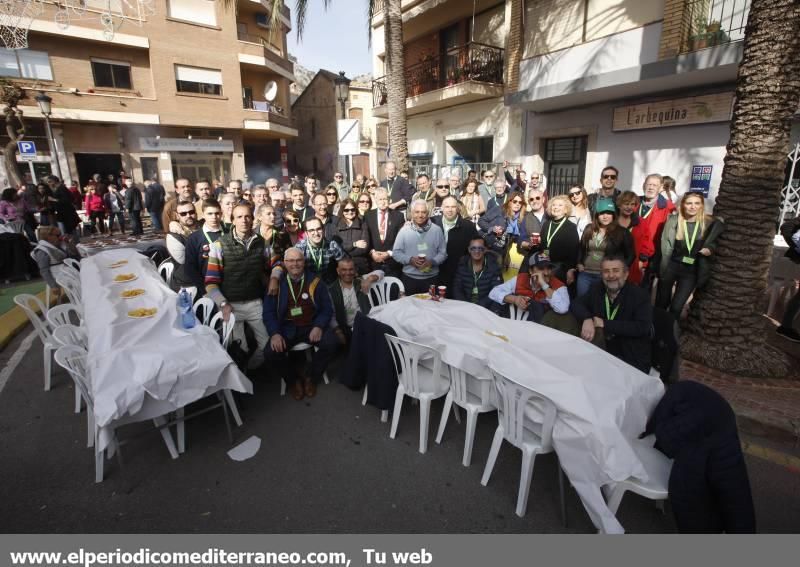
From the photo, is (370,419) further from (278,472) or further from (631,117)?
(631,117)

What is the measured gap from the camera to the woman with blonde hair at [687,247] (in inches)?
173

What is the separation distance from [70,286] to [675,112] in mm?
11864

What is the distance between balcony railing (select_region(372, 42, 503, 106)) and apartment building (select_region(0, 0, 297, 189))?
5.88 m

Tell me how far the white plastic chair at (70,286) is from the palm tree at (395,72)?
6835mm

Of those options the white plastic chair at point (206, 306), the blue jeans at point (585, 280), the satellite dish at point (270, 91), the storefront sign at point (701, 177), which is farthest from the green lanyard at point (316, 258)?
the satellite dish at point (270, 91)

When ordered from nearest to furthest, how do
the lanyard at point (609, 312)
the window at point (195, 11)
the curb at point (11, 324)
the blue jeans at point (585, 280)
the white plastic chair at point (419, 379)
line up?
the white plastic chair at point (419, 379)
the lanyard at point (609, 312)
the blue jeans at point (585, 280)
the curb at point (11, 324)
the window at point (195, 11)

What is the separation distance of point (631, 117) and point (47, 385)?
1194 centimetres

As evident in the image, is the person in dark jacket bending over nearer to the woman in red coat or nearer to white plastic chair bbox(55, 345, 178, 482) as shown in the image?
the woman in red coat

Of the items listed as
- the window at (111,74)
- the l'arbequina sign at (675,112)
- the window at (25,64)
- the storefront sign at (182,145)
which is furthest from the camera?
the storefront sign at (182,145)

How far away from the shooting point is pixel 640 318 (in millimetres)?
3479

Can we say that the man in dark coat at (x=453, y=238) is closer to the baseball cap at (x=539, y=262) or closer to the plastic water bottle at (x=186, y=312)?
the baseball cap at (x=539, y=262)

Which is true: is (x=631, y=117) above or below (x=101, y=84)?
below

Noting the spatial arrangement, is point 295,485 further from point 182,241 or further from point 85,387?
point 182,241
